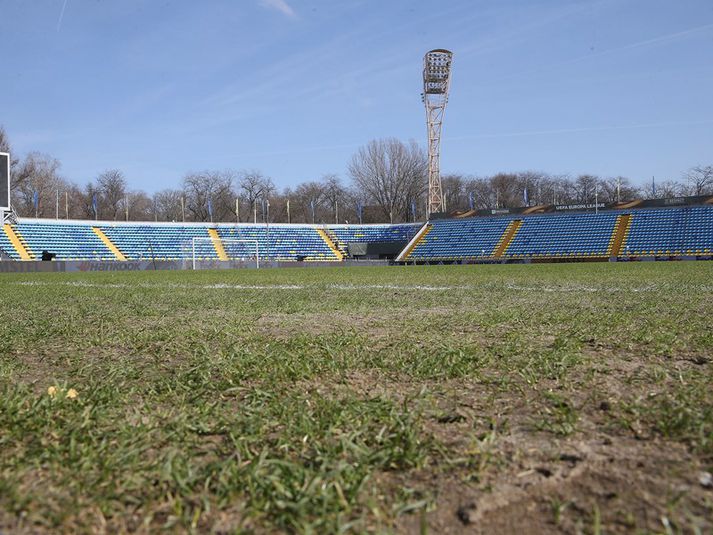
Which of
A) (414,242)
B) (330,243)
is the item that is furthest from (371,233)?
(414,242)

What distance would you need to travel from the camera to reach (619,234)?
46.8 metres

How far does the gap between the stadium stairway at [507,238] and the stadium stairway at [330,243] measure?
49.0 ft

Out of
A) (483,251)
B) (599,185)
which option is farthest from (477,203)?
(483,251)

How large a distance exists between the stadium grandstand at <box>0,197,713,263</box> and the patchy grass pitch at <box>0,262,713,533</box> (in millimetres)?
39002

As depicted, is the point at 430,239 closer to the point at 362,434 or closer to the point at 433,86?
the point at 433,86

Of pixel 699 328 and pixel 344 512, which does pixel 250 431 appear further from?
pixel 699 328

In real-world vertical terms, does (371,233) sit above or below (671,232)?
below

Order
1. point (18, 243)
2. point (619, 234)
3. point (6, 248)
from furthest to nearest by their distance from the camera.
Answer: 1. point (619, 234)
2. point (18, 243)
3. point (6, 248)

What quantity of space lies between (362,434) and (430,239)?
5386 cm

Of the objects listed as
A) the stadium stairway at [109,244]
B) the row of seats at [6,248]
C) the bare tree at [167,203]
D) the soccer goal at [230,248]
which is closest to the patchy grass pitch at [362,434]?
the row of seats at [6,248]

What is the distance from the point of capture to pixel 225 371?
3127mm

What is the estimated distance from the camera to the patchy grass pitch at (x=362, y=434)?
57.5 inches

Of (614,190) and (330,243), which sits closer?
(330,243)

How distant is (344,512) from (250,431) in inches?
28.4
